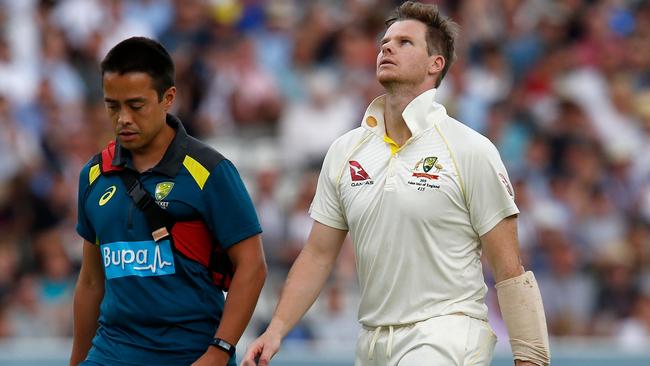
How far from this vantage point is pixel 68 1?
14.9 m

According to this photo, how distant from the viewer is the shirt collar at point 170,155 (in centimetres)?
618

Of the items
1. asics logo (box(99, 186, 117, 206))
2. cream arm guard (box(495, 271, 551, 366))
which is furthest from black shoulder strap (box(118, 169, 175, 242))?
cream arm guard (box(495, 271, 551, 366))

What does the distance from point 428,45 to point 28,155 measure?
776 cm

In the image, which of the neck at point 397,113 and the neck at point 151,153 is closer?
the neck at point 151,153

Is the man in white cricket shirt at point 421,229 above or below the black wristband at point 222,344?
above

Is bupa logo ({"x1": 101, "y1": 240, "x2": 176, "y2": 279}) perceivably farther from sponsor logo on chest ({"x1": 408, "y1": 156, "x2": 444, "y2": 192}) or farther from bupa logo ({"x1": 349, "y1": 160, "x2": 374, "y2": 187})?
sponsor logo on chest ({"x1": 408, "y1": 156, "x2": 444, "y2": 192})

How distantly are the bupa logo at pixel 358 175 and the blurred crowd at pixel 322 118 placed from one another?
5815 mm

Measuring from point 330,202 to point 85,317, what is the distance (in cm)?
129

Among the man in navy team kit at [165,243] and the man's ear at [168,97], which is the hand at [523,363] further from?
the man's ear at [168,97]

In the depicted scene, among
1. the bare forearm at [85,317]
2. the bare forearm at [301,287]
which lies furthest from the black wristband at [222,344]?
the bare forearm at [85,317]

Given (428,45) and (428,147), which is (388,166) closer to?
(428,147)

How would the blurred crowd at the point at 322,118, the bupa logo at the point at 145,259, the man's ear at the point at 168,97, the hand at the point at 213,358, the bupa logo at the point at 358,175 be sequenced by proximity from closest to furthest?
1. the hand at the point at 213,358
2. the bupa logo at the point at 145,259
3. the man's ear at the point at 168,97
4. the bupa logo at the point at 358,175
5. the blurred crowd at the point at 322,118

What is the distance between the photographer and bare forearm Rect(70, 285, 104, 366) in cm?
655

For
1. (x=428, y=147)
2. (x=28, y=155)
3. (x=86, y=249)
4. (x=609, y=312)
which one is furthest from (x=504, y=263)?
(x=28, y=155)
